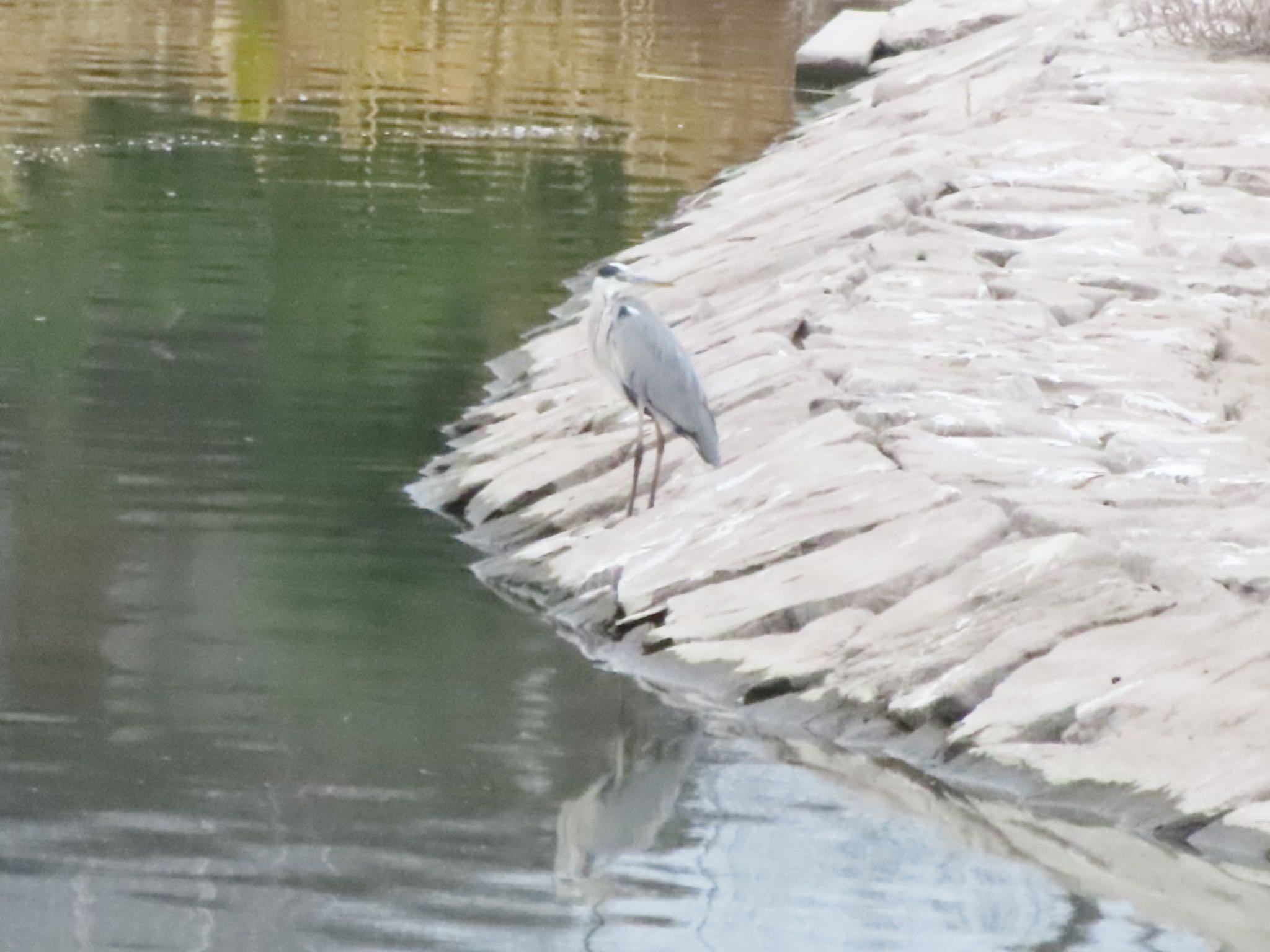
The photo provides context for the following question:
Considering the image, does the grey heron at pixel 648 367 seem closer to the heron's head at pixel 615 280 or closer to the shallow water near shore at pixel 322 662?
the heron's head at pixel 615 280

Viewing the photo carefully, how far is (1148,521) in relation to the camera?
7.74 m

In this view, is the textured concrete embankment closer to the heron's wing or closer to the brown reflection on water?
the heron's wing

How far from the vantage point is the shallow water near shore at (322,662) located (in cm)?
584

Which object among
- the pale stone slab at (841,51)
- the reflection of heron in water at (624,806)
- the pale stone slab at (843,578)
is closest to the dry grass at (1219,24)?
the pale stone slab at (841,51)

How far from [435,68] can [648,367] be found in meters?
16.6

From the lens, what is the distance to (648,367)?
855 centimetres

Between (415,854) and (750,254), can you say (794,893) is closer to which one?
(415,854)

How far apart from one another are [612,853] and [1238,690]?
1.56 m

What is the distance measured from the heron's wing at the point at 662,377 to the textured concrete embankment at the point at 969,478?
0.63 feet

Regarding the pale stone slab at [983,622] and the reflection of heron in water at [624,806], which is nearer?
the reflection of heron in water at [624,806]

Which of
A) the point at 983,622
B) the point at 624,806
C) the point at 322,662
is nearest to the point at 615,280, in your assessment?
the point at 322,662

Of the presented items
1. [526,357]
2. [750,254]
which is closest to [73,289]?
[526,357]

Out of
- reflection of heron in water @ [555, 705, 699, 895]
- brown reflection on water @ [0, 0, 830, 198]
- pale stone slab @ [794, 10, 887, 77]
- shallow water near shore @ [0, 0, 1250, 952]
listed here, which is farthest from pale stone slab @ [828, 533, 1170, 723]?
pale stone slab @ [794, 10, 887, 77]

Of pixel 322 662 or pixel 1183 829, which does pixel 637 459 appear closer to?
pixel 322 662
